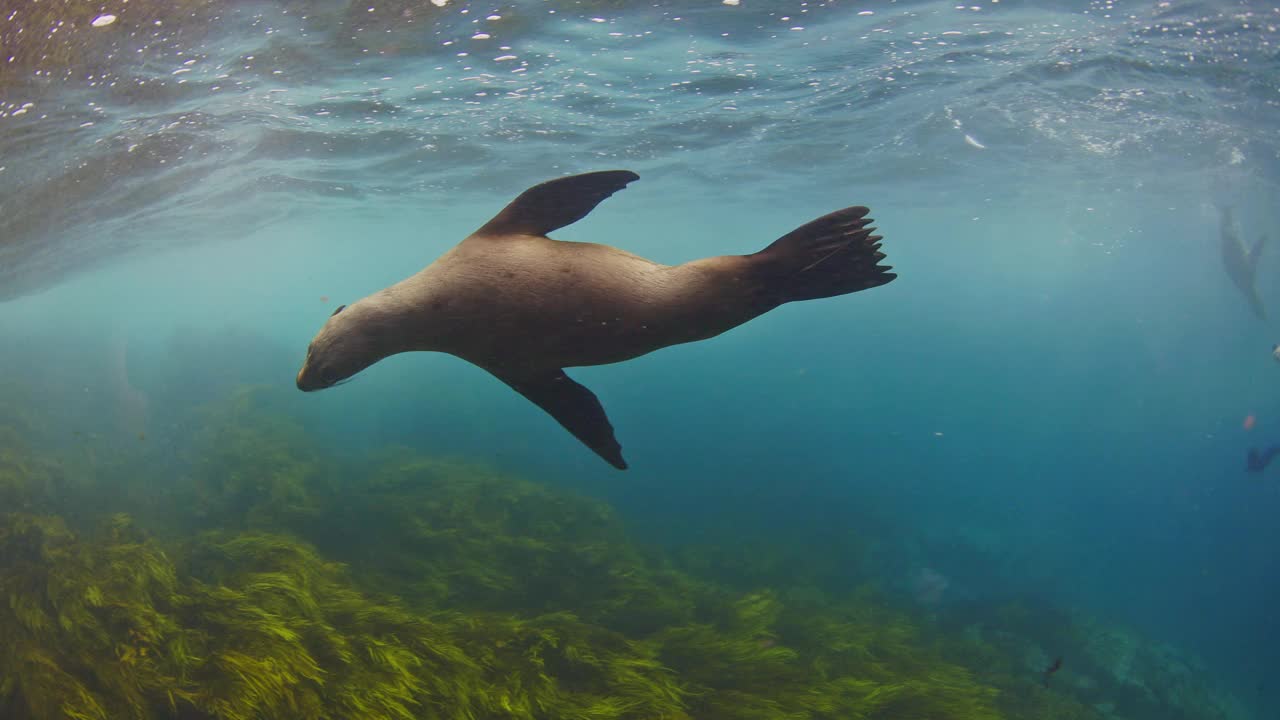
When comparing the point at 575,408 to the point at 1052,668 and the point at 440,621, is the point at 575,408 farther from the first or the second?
the point at 1052,668

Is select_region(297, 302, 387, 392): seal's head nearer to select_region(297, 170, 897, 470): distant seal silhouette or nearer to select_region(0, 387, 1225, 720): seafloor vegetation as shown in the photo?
select_region(297, 170, 897, 470): distant seal silhouette

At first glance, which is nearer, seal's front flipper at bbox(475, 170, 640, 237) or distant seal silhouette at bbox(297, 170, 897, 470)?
distant seal silhouette at bbox(297, 170, 897, 470)

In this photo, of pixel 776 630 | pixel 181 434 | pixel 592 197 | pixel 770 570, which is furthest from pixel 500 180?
pixel 592 197

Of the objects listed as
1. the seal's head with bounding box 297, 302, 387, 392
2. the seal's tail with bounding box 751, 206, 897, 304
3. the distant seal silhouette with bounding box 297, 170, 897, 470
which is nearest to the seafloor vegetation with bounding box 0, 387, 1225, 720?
the seal's head with bounding box 297, 302, 387, 392

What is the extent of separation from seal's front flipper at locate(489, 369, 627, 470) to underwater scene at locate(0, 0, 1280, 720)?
0.10 ft

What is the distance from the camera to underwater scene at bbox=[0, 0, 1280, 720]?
12.9 ft

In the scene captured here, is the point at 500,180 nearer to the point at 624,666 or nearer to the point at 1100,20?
the point at 1100,20

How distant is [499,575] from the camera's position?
7.34 meters

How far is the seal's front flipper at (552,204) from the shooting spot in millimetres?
2432

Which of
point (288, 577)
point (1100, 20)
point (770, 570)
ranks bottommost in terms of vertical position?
point (770, 570)

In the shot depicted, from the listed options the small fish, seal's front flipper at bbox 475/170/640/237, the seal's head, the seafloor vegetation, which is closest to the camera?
the seal's head

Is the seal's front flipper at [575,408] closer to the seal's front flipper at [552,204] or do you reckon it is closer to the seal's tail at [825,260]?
the seal's front flipper at [552,204]

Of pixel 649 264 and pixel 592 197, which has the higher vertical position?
pixel 592 197

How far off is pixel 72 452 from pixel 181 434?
6.88 feet
